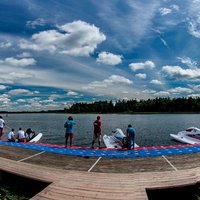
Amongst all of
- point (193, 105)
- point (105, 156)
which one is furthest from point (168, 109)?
point (105, 156)

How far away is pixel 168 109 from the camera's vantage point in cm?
17362

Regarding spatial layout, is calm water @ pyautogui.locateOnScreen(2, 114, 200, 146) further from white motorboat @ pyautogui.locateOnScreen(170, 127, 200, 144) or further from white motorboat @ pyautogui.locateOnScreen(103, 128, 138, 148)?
white motorboat @ pyautogui.locateOnScreen(103, 128, 138, 148)

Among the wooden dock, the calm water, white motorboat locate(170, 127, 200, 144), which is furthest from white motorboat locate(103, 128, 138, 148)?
the wooden dock

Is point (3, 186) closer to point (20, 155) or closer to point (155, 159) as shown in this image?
point (20, 155)

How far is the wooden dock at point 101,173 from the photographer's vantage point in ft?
26.3

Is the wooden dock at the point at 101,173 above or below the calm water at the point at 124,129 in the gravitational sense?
above

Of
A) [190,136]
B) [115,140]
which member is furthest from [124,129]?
[115,140]

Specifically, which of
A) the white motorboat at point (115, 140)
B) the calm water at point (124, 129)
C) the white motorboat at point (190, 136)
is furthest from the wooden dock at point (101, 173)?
the calm water at point (124, 129)

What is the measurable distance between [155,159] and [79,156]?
13.6 feet

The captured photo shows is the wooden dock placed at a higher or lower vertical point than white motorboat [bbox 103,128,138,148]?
higher

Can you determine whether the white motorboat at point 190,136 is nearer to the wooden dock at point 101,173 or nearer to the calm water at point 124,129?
the calm water at point 124,129

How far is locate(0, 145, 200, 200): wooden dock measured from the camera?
8.01 m

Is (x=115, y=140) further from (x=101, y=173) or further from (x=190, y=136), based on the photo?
(x=101, y=173)

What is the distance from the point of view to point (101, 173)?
10.1 metres
